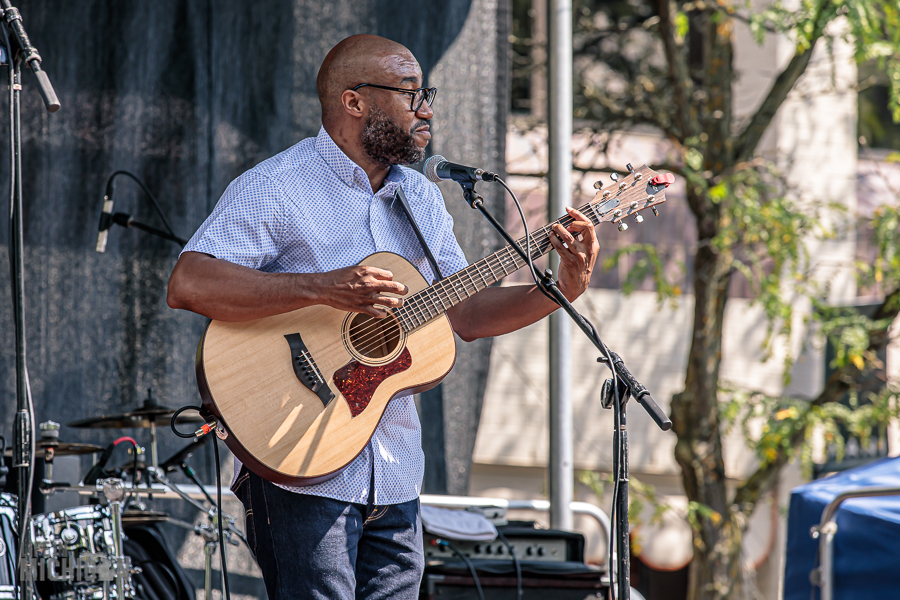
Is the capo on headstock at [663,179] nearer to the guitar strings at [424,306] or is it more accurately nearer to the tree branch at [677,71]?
the guitar strings at [424,306]

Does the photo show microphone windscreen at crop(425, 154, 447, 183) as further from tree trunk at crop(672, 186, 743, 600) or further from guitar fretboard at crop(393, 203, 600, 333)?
tree trunk at crop(672, 186, 743, 600)

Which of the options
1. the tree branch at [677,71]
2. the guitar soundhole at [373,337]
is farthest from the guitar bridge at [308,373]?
the tree branch at [677,71]

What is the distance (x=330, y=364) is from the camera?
2484 mm

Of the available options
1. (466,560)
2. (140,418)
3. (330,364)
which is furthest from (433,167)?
(140,418)

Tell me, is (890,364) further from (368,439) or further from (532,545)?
(368,439)

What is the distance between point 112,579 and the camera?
330cm

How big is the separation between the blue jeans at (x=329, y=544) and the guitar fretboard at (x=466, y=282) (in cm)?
47

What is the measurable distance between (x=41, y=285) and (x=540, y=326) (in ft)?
16.7

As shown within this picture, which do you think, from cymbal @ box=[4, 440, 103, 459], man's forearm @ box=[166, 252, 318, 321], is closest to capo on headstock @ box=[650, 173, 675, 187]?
man's forearm @ box=[166, 252, 318, 321]

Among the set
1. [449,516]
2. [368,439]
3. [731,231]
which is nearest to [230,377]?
[368,439]

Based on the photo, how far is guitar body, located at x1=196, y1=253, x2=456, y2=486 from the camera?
7.73ft

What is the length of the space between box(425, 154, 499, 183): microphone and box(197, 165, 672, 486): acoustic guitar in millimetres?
235

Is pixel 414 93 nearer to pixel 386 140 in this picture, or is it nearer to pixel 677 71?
pixel 386 140

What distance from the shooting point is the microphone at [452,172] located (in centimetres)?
238
